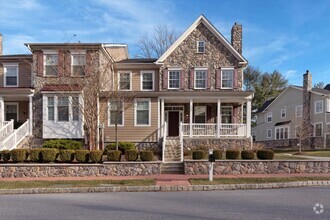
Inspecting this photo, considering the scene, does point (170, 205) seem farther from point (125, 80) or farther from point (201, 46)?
point (201, 46)

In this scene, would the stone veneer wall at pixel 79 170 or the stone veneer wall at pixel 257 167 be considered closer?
the stone veneer wall at pixel 79 170

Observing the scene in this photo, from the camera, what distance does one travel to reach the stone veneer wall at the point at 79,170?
49.3ft

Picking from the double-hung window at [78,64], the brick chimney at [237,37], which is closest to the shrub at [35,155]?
the double-hung window at [78,64]

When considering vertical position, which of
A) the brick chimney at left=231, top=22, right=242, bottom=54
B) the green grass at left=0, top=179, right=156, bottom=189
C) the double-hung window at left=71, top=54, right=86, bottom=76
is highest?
the brick chimney at left=231, top=22, right=242, bottom=54

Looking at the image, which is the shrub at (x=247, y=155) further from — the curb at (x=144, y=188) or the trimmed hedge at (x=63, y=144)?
the trimmed hedge at (x=63, y=144)

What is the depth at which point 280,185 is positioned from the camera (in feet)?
39.1

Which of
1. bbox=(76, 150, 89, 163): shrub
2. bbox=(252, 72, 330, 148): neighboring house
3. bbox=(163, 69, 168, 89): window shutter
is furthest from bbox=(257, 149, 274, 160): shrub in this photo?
bbox=(252, 72, 330, 148): neighboring house

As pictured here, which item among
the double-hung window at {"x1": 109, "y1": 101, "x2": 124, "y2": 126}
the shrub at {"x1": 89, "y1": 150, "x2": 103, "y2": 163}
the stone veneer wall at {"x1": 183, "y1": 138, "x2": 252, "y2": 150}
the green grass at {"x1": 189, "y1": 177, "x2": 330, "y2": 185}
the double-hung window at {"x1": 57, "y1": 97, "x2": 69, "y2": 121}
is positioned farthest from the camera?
the double-hung window at {"x1": 109, "y1": 101, "x2": 124, "y2": 126}

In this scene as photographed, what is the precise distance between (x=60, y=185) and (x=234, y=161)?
8351 millimetres

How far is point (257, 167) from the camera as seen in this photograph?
1550 cm

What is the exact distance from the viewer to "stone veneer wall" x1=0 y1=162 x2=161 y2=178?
1504 cm

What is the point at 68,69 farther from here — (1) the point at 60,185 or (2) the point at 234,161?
(2) the point at 234,161

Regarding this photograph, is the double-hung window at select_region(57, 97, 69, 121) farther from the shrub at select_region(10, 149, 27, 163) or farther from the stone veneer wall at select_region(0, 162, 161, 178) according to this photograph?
the stone veneer wall at select_region(0, 162, 161, 178)

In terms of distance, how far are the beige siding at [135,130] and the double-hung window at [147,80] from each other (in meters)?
1.96
